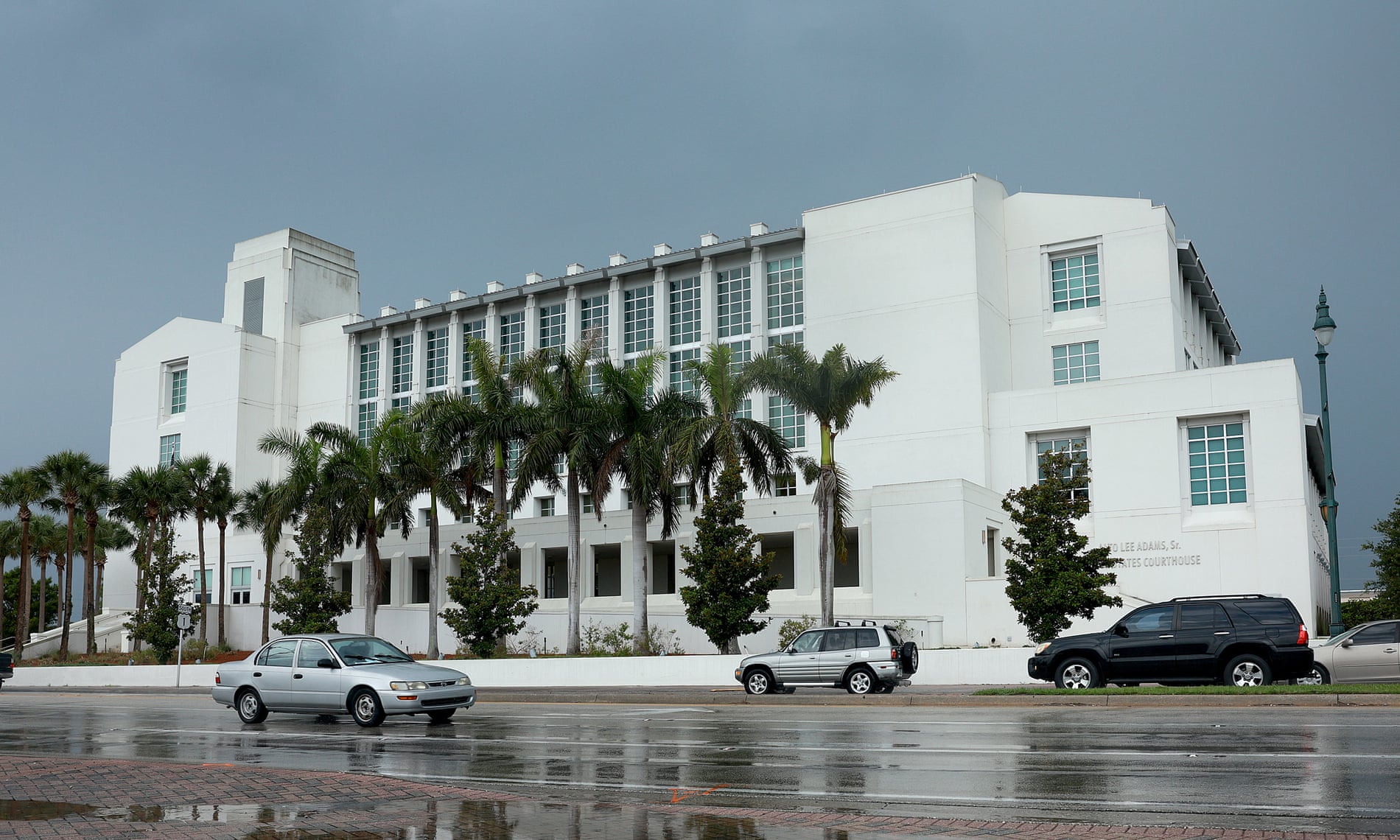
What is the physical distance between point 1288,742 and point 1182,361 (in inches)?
1764

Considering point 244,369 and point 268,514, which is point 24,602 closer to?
point 244,369

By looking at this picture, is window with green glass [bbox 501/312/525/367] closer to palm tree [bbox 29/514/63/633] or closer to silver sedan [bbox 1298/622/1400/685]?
palm tree [bbox 29/514/63/633]

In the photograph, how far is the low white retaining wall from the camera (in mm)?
30000

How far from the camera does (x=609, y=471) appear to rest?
3912 cm

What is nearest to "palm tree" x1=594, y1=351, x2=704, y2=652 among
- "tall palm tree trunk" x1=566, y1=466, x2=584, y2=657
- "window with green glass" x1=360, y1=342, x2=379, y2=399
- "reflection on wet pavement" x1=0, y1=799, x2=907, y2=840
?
"tall palm tree trunk" x1=566, y1=466, x2=584, y2=657

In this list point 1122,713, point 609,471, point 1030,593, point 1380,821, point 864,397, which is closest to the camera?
point 1380,821

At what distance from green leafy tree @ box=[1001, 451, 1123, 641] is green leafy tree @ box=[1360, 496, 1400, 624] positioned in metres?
40.2

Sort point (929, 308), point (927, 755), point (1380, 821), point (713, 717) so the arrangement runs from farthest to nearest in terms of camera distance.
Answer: point (929, 308) → point (713, 717) → point (927, 755) → point (1380, 821)

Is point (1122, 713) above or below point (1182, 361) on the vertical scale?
below

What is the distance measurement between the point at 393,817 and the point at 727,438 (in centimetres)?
2732

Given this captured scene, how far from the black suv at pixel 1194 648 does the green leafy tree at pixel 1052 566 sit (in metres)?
8.89

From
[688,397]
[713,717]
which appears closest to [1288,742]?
[713,717]

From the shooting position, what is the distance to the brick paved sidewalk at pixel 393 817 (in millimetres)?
8078

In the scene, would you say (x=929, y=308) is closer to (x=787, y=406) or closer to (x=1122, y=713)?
(x=787, y=406)
